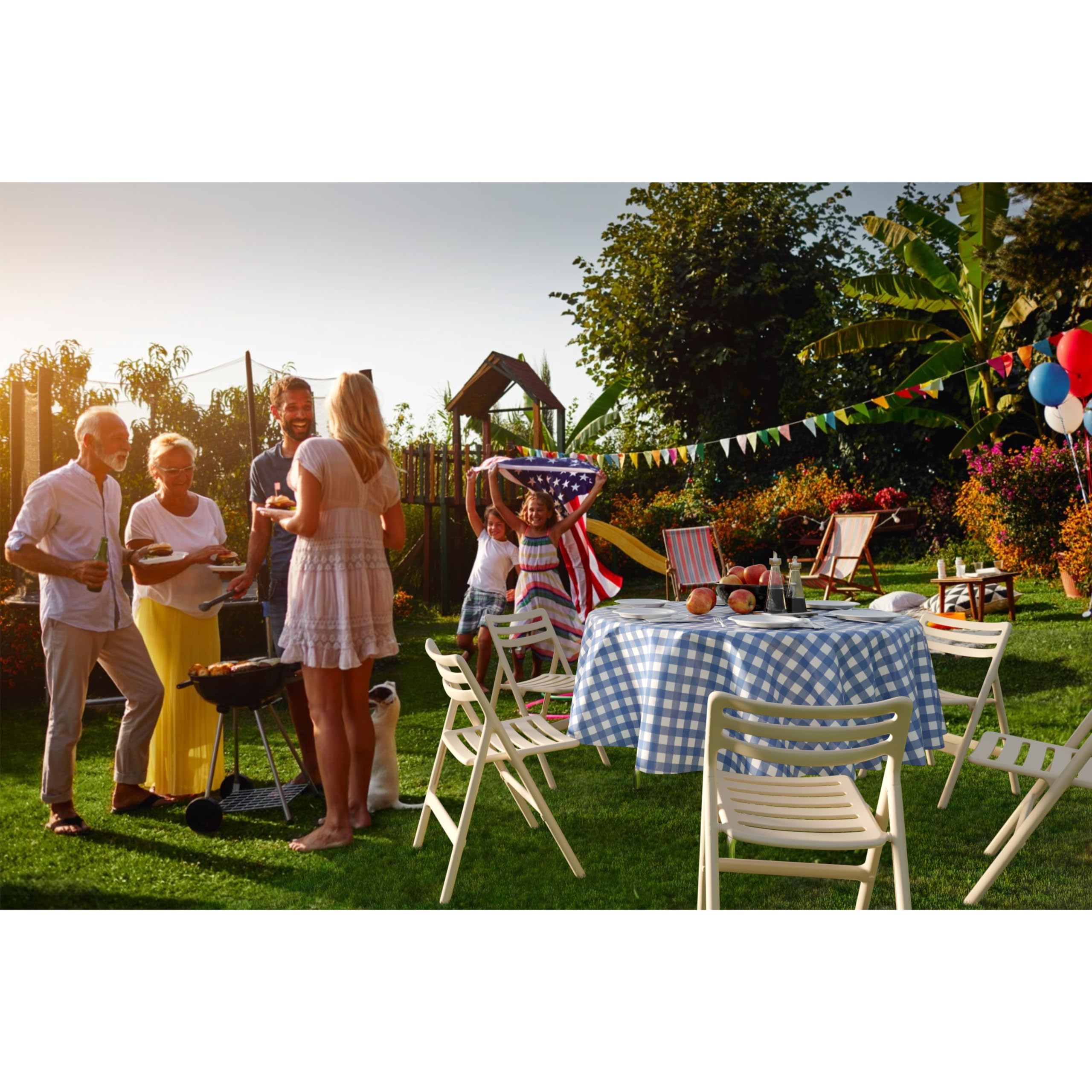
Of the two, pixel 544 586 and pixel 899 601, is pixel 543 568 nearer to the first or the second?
pixel 544 586

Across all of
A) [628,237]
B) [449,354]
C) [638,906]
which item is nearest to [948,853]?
[638,906]

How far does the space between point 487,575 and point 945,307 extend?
25.0ft

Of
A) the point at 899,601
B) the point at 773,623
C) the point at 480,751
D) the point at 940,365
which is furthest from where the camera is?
the point at 940,365

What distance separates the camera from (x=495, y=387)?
903cm

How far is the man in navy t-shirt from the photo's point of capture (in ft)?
13.6

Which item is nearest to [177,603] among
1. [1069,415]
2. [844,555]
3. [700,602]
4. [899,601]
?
[700,602]

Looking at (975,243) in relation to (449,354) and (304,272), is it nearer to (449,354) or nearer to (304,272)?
(449,354)

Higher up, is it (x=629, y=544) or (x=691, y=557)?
(x=629, y=544)

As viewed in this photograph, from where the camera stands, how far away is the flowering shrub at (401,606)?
8.27m

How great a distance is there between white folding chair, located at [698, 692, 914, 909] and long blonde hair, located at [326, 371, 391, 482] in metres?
1.88

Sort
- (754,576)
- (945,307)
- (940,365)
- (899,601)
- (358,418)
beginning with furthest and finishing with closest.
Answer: (945,307), (940,365), (899,601), (754,576), (358,418)

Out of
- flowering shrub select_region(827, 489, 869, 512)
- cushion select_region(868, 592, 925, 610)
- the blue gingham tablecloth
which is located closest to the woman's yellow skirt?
the blue gingham tablecloth

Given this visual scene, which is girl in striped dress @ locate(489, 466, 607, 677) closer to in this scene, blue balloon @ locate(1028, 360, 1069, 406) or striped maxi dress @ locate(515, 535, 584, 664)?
striped maxi dress @ locate(515, 535, 584, 664)
